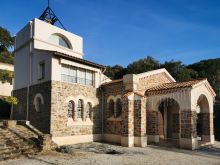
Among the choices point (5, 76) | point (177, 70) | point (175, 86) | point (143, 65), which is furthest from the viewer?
point (143, 65)

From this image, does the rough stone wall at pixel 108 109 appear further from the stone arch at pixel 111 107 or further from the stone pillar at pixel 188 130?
the stone pillar at pixel 188 130

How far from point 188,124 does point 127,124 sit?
4212 millimetres

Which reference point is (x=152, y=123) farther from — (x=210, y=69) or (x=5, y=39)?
(x=5, y=39)

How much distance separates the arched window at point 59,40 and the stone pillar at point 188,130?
12.2m

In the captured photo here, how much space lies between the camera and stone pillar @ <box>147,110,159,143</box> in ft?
60.2

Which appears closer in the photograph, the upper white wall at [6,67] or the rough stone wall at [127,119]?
the rough stone wall at [127,119]

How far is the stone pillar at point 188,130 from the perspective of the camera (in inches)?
629

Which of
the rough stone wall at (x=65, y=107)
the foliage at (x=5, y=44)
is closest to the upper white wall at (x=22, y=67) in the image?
the rough stone wall at (x=65, y=107)

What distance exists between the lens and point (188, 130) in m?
16.1

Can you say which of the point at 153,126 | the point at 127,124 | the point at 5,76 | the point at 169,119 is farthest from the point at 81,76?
the point at 5,76

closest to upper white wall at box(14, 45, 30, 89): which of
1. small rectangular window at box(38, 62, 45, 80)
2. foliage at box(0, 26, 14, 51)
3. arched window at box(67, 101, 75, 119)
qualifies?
small rectangular window at box(38, 62, 45, 80)

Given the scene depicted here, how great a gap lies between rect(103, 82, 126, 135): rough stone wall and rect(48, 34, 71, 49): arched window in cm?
583

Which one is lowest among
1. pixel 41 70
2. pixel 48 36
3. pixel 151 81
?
pixel 151 81

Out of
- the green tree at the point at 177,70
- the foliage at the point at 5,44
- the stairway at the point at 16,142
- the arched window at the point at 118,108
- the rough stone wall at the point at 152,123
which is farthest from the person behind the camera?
the foliage at the point at 5,44
